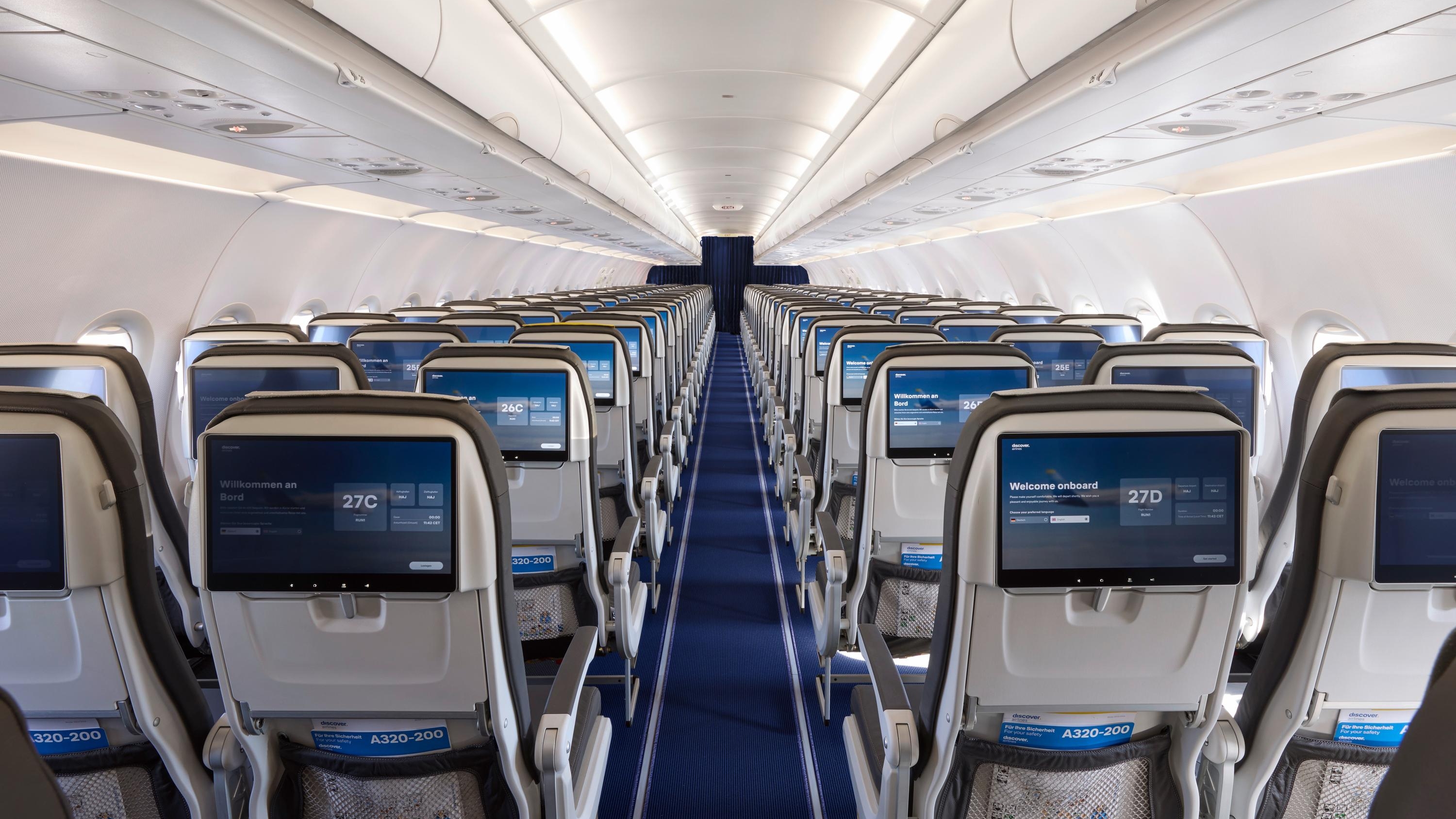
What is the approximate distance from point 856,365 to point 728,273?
3280 centimetres

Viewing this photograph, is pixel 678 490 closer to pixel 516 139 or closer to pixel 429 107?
pixel 516 139

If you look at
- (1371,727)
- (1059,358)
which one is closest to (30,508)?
(1371,727)

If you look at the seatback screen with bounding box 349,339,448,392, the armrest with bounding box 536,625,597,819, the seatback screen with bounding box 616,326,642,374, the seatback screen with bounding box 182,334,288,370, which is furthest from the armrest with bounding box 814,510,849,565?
the seatback screen with bounding box 182,334,288,370

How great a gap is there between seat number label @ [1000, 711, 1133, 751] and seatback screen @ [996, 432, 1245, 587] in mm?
374

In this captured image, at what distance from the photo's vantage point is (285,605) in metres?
1.80

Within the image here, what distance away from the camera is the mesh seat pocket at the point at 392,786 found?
1913mm

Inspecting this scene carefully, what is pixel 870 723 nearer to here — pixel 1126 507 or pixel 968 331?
pixel 1126 507

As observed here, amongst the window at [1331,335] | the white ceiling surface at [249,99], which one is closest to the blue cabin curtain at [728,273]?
the window at [1331,335]

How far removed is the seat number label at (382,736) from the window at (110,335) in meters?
6.00

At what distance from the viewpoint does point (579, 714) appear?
8.10ft

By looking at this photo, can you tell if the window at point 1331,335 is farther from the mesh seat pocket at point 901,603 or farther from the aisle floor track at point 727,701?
the mesh seat pocket at point 901,603

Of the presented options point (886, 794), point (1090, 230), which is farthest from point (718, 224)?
point (886, 794)

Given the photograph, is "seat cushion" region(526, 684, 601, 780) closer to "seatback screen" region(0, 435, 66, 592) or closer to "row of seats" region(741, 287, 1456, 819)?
"row of seats" region(741, 287, 1456, 819)

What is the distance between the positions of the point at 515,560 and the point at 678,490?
4145 millimetres
